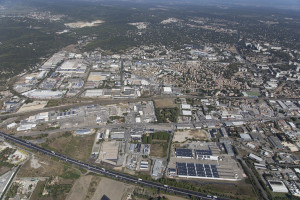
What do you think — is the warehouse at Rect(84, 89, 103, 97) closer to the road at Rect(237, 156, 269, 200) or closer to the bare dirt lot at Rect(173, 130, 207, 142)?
the bare dirt lot at Rect(173, 130, 207, 142)

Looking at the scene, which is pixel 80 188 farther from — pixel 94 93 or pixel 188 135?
pixel 94 93

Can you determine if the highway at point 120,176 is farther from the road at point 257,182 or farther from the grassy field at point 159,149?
the road at point 257,182

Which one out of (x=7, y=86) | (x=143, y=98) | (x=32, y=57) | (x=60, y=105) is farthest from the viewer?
(x=32, y=57)

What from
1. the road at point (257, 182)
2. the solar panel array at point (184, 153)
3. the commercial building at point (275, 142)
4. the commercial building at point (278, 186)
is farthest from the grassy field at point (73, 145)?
the commercial building at point (275, 142)

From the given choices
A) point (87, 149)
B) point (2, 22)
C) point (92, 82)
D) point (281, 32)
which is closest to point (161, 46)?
point (92, 82)

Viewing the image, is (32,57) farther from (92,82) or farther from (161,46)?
(161,46)

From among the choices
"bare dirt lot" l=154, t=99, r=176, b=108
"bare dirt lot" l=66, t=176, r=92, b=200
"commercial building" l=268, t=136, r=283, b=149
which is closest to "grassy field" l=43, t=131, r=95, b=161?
"bare dirt lot" l=66, t=176, r=92, b=200
